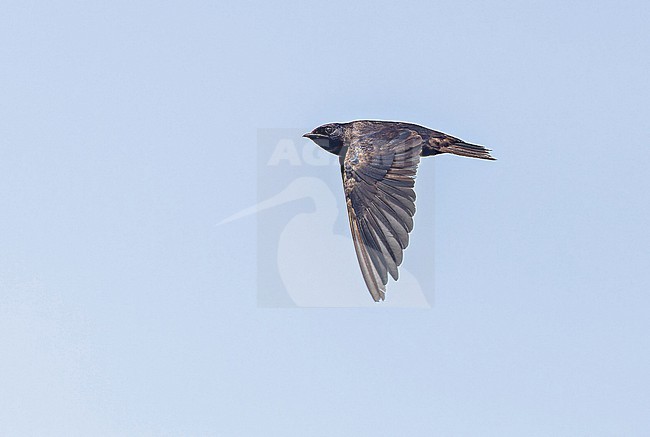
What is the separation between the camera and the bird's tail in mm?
23719

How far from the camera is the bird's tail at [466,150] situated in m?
23.7

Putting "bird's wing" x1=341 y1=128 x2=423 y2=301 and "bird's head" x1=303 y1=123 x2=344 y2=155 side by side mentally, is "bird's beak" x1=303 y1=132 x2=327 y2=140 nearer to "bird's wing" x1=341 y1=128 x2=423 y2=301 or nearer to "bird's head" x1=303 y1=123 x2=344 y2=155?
"bird's head" x1=303 y1=123 x2=344 y2=155

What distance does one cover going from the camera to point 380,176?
2152 centimetres

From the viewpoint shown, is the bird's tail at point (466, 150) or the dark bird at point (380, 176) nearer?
the dark bird at point (380, 176)

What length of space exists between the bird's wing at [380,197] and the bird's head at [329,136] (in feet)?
3.09

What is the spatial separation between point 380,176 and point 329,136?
3.05 m

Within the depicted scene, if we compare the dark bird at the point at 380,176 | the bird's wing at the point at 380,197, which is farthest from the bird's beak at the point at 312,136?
the bird's wing at the point at 380,197

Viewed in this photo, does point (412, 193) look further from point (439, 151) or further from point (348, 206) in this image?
point (439, 151)

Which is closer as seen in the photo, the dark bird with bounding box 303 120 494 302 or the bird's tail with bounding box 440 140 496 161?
the dark bird with bounding box 303 120 494 302

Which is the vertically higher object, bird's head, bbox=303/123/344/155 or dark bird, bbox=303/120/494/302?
bird's head, bbox=303/123/344/155

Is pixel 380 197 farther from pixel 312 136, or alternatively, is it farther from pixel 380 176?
pixel 312 136

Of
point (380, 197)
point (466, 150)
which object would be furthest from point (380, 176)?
point (466, 150)

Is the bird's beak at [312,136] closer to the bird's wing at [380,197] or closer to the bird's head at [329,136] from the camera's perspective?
the bird's head at [329,136]

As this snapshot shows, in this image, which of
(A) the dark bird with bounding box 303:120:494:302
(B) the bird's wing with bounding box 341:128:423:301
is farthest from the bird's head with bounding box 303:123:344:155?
(B) the bird's wing with bounding box 341:128:423:301
